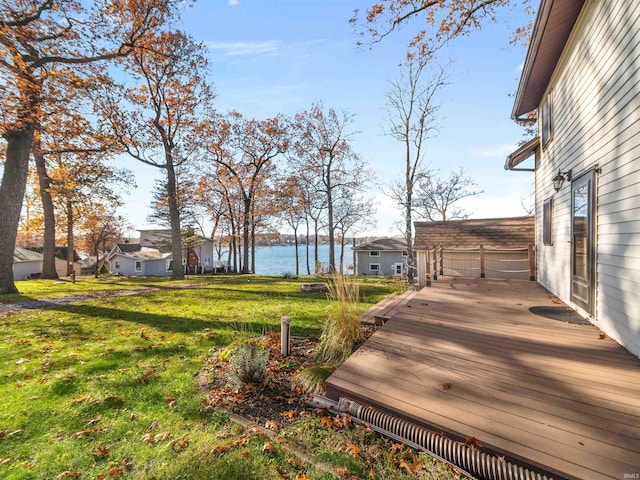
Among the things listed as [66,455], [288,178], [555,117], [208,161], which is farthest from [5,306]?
[288,178]

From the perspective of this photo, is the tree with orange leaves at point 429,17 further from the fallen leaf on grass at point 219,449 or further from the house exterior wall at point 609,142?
the fallen leaf on grass at point 219,449

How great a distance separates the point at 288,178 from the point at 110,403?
19.7 metres

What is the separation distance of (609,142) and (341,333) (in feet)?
13.3

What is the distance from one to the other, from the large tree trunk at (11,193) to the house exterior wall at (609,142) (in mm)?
13164

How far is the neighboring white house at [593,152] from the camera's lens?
9.71ft

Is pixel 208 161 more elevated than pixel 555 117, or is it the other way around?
pixel 208 161

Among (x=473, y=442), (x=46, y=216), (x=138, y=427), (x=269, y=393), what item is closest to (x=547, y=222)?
(x=473, y=442)

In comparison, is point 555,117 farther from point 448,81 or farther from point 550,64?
point 448,81

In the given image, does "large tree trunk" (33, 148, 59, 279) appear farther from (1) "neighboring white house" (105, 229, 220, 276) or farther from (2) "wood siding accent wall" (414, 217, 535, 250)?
(2) "wood siding accent wall" (414, 217, 535, 250)

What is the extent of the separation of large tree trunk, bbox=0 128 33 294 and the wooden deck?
10826mm

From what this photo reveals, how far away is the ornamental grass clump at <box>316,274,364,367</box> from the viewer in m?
3.56

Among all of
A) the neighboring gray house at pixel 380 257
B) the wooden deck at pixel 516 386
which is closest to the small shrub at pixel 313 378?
the wooden deck at pixel 516 386

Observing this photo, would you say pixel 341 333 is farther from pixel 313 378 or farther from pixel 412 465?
pixel 412 465

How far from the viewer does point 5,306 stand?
6.54 meters
